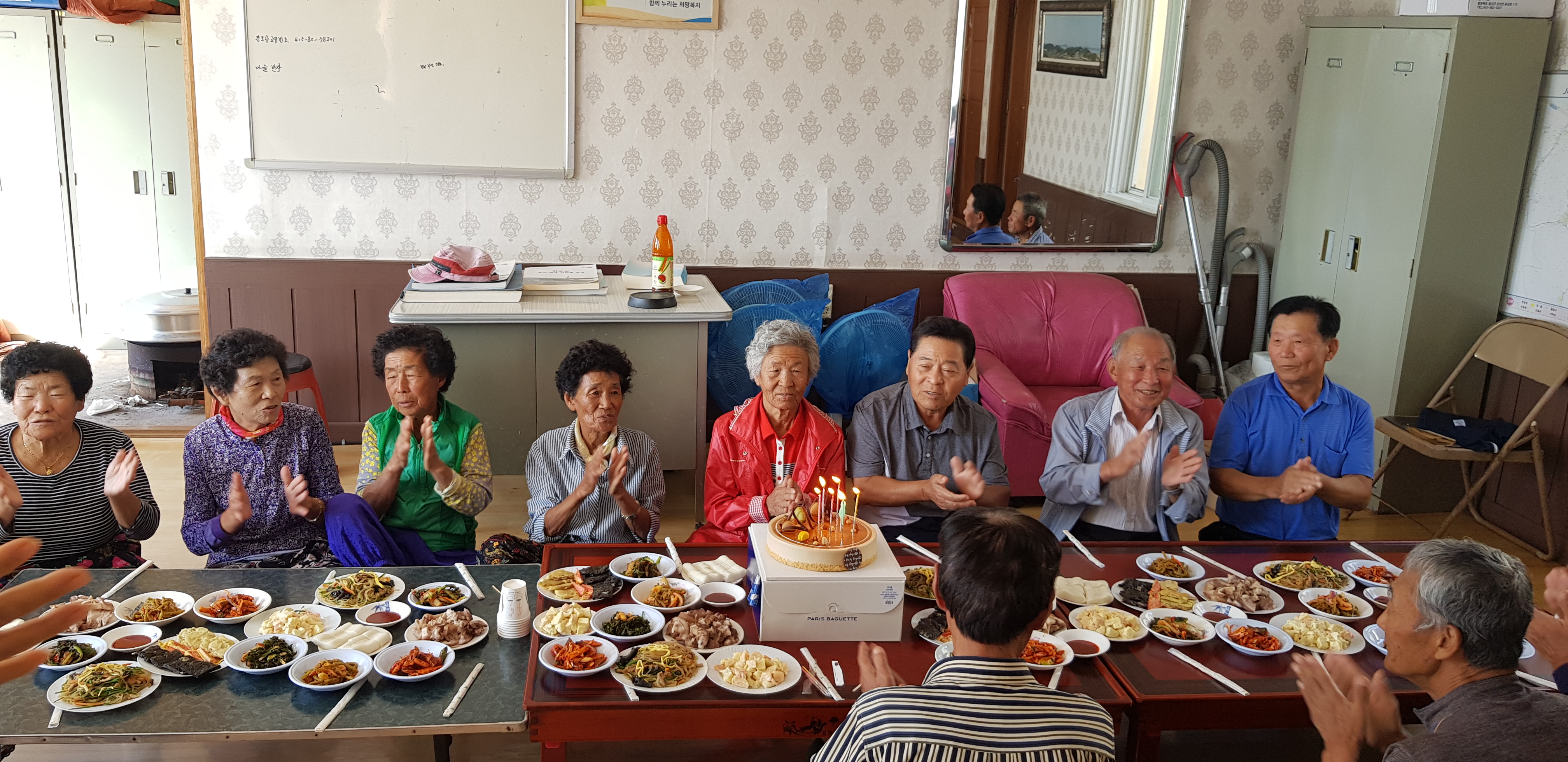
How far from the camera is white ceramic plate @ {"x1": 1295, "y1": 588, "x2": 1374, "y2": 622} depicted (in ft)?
8.07

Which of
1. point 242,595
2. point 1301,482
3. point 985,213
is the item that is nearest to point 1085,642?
point 1301,482

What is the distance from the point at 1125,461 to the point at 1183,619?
624mm

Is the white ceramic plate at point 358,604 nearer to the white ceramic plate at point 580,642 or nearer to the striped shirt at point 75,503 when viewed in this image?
the white ceramic plate at point 580,642

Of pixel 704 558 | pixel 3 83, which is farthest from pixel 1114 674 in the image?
pixel 3 83

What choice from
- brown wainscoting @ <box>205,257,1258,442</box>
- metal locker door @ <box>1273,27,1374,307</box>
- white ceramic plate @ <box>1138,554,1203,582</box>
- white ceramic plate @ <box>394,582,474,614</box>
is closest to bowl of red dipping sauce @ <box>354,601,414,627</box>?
white ceramic plate @ <box>394,582,474,614</box>

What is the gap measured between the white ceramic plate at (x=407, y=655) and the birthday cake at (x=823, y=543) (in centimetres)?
66

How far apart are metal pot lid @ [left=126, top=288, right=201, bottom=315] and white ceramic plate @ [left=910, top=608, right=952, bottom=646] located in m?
4.78

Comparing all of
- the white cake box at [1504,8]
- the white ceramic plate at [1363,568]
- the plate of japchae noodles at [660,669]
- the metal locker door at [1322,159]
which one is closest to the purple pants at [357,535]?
the plate of japchae noodles at [660,669]

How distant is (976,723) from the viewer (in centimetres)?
154

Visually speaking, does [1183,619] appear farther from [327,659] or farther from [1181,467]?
[327,659]

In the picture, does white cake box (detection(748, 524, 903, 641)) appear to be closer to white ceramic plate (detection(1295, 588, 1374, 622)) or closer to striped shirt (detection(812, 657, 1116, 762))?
striped shirt (detection(812, 657, 1116, 762))

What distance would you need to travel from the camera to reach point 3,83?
632 centimetres

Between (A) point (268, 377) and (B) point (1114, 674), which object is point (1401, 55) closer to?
(B) point (1114, 674)

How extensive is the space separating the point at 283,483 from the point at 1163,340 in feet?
Answer: 7.82
